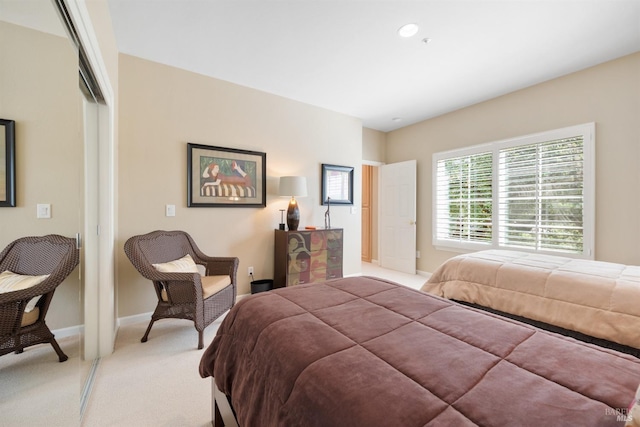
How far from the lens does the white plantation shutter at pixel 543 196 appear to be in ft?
10.2

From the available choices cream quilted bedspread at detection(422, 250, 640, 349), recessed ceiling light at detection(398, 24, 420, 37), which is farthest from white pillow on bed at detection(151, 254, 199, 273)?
recessed ceiling light at detection(398, 24, 420, 37)

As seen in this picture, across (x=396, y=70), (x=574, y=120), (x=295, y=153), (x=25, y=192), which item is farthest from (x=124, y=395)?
(x=574, y=120)

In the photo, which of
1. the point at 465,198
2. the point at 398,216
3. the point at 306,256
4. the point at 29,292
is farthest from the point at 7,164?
the point at 398,216

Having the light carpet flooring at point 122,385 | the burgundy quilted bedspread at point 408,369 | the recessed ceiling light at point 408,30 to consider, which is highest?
the recessed ceiling light at point 408,30

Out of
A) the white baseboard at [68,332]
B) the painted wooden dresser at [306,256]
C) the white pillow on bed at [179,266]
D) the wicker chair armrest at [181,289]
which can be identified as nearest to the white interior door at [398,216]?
the painted wooden dresser at [306,256]

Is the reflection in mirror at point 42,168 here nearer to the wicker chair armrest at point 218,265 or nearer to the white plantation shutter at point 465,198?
the wicker chair armrest at point 218,265

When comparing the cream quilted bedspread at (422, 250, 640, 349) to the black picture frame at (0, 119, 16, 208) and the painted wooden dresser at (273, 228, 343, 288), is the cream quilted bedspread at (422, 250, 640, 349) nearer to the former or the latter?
the painted wooden dresser at (273, 228, 343, 288)

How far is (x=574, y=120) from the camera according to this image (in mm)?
3104

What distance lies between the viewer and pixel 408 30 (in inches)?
92.4

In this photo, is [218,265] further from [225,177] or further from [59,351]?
[59,351]

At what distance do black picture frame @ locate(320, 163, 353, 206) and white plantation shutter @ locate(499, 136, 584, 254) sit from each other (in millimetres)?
2128

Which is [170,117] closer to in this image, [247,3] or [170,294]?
[247,3]

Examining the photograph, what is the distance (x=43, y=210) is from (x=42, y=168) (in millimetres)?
164

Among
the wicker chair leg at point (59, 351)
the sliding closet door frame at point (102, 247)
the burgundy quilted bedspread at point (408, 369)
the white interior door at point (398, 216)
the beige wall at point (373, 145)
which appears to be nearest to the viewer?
the burgundy quilted bedspread at point (408, 369)
